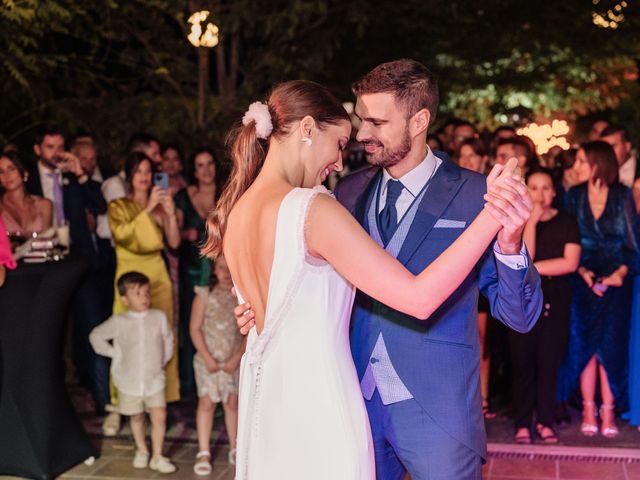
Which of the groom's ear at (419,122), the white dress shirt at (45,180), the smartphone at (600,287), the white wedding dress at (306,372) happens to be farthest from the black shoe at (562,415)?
the white wedding dress at (306,372)

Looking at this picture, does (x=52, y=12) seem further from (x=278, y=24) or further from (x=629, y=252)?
(x=629, y=252)

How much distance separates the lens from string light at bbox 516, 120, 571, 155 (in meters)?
2.87

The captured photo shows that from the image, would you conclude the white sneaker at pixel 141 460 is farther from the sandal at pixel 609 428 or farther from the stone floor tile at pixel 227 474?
the sandal at pixel 609 428

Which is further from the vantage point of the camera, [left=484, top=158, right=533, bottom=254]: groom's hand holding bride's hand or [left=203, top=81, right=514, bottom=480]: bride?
[left=203, top=81, right=514, bottom=480]: bride

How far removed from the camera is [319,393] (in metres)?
2.89

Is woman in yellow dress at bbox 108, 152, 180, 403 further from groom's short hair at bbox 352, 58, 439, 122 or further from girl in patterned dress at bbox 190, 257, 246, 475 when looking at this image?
groom's short hair at bbox 352, 58, 439, 122

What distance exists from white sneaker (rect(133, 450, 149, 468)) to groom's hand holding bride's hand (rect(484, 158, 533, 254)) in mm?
3962

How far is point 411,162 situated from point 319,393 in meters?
0.89

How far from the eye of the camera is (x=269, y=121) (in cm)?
304

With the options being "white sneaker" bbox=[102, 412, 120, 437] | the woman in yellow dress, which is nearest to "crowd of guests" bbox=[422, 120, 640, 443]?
the woman in yellow dress

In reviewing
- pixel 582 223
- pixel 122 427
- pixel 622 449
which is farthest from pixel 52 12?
pixel 622 449

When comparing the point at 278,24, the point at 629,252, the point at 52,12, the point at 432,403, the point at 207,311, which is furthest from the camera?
the point at 278,24

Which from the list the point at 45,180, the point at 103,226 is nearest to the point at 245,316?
the point at 103,226

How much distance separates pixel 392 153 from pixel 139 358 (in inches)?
130
